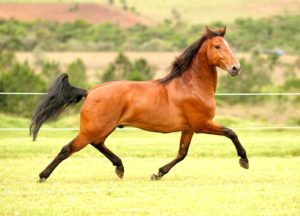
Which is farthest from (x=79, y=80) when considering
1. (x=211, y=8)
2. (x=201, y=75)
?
(x=211, y=8)

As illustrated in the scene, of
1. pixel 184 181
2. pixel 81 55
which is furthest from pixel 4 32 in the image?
pixel 184 181

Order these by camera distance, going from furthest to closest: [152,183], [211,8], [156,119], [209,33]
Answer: [211,8] → [209,33] → [156,119] → [152,183]

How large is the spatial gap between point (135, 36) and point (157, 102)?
232ft

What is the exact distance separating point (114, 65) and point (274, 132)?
1620cm

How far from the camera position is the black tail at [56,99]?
10.6m

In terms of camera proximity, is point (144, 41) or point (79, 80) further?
point (144, 41)

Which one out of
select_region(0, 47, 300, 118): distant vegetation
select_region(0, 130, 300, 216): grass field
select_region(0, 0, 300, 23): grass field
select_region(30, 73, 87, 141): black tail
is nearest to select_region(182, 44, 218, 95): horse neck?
select_region(0, 130, 300, 216): grass field

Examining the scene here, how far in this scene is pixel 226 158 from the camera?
585 inches

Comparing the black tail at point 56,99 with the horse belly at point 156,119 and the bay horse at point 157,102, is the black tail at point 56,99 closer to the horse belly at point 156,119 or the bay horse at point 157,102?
the bay horse at point 157,102

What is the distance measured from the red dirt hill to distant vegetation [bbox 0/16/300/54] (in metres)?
4.20

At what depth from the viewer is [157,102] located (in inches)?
418

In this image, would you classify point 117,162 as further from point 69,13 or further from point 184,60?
point 69,13

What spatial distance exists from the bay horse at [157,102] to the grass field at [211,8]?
8500 cm

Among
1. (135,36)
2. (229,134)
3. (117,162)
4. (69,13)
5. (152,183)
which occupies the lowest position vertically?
(69,13)
